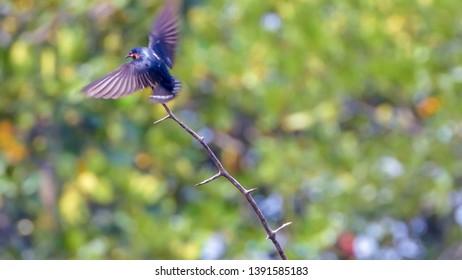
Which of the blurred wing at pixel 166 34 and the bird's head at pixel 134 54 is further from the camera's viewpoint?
the blurred wing at pixel 166 34

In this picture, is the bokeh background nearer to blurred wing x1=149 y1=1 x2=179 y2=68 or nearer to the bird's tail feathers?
blurred wing x1=149 y1=1 x2=179 y2=68

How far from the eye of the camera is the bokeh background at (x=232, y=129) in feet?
12.6

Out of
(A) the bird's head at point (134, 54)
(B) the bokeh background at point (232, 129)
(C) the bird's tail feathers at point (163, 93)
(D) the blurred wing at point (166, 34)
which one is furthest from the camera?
(B) the bokeh background at point (232, 129)

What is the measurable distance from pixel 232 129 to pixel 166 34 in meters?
3.36

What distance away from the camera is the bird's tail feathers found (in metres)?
1.40

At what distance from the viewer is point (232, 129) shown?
201 inches

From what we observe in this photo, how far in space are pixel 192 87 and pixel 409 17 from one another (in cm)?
107

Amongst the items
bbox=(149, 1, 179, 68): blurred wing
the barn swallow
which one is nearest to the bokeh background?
bbox=(149, 1, 179, 68): blurred wing

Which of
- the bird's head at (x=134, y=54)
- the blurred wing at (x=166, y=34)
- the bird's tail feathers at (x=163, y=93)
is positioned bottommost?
the bird's tail feathers at (x=163, y=93)

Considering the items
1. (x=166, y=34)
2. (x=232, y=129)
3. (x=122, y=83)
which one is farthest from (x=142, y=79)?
(x=232, y=129)

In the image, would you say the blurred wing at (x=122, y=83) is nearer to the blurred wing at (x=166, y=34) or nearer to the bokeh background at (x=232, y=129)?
the blurred wing at (x=166, y=34)

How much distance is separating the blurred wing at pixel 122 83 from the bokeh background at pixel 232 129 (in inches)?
84.0

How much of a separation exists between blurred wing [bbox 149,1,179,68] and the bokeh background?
1.80 m

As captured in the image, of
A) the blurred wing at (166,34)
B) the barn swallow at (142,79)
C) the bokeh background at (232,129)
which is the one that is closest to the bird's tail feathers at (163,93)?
the barn swallow at (142,79)
